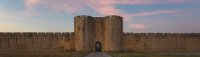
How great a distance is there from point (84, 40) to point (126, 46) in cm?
553

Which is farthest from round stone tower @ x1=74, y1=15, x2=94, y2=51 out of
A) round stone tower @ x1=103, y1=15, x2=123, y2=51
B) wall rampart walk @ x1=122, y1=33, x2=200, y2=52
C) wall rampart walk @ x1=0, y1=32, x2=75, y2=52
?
wall rampart walk @ x1=122, y1=33, x2=200, y2=52

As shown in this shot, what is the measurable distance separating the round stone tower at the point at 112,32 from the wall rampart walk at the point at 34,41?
481 cm

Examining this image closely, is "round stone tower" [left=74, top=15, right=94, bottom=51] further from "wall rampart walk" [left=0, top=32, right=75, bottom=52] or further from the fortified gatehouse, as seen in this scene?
"wall rampart walk" [left=0, top=32, right=75, bottom=52]

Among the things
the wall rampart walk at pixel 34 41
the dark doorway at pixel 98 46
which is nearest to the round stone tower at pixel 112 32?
the dark doorway at pixel 98 46

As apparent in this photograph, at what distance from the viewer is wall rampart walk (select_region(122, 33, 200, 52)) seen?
56.7 meters

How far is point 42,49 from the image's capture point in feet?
187

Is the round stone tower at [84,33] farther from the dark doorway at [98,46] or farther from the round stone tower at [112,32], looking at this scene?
the round stone tower at [112,32]

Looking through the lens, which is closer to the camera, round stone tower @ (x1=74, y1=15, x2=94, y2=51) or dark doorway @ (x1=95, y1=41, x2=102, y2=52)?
round stone tower @ (x1=74, y1=15, x2=94, y2=51)

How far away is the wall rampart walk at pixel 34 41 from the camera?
56.7 m

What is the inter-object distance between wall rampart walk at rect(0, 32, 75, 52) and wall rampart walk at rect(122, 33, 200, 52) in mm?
7615

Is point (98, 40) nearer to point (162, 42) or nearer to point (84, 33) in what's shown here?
point (84, 33)

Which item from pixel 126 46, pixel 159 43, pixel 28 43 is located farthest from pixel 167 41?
pixel 28 43

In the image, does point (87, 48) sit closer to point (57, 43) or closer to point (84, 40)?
point (84, 40)

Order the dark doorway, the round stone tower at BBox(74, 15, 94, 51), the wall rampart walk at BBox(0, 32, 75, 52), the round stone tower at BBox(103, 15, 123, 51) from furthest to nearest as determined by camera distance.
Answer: the wall rampart walk at BBox(0, 32, 75, 52)
the dark doorway
the round stone tower at BBox(74, 15, 94, 51)
the round stone tower at BBox(103, 15, 123, 51)
